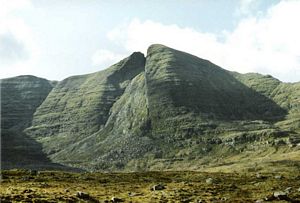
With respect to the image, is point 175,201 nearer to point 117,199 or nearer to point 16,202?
point 117,199

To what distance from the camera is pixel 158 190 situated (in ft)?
222

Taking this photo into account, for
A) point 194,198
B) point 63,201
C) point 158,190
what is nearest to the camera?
point 63,201

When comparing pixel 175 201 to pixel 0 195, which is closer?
pixel 0 195

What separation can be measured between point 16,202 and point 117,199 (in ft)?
47.7

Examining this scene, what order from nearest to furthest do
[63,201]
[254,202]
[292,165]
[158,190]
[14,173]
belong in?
1. [63,201]
2. [254,202]
3. [158,190]
4. [14,173]
5. [292,165]

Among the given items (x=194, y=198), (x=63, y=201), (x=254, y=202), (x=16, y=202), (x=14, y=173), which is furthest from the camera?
(x=14, y=173)

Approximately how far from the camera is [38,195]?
163ft

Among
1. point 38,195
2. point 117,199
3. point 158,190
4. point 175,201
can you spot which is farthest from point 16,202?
point 158,190

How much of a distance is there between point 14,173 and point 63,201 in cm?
4945

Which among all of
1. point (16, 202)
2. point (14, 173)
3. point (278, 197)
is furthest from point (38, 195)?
point (14, 173)

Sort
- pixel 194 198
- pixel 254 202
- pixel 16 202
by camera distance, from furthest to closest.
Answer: pixel 194 198 → pixel 254 202 → pixel 16 202

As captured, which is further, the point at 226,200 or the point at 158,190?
the point at 158,190

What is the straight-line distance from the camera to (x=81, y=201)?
4988cm

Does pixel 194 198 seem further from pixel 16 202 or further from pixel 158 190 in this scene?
pixel 16 202
